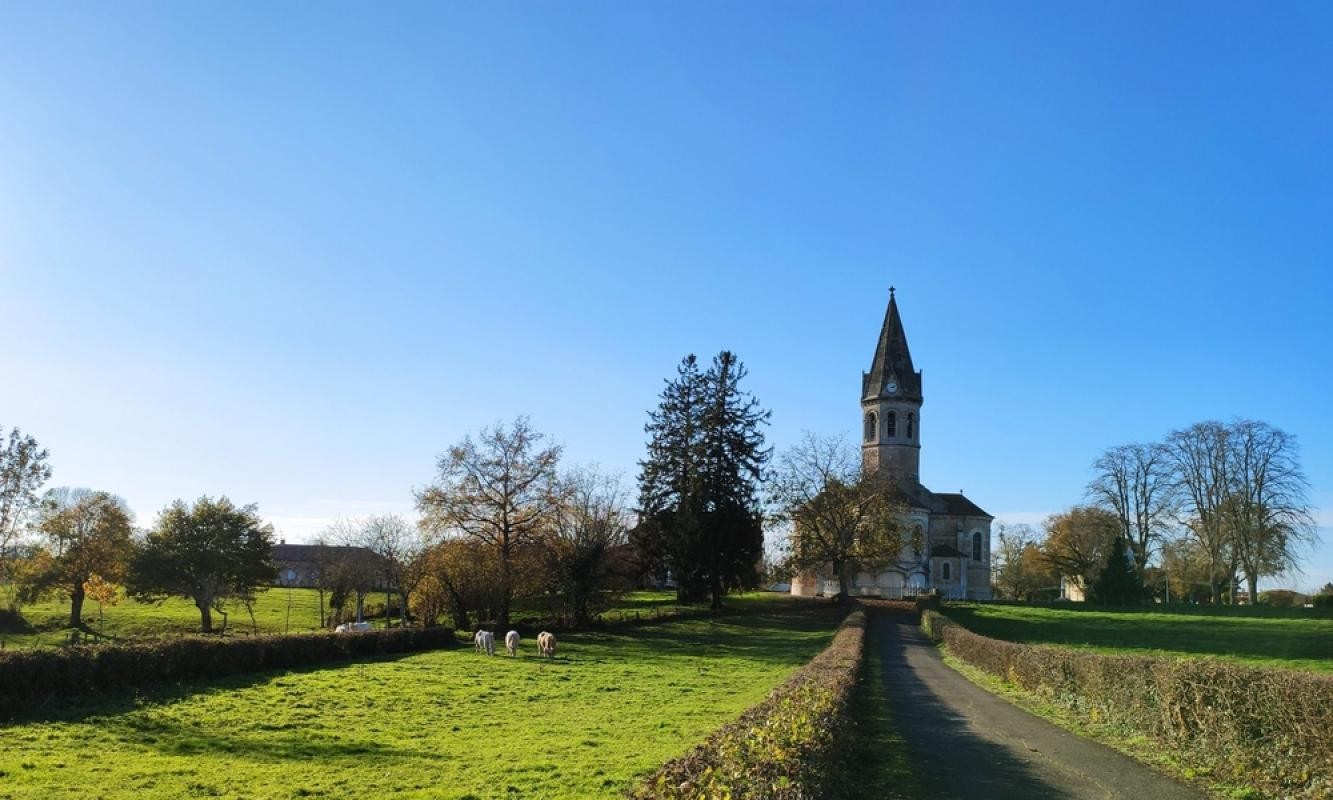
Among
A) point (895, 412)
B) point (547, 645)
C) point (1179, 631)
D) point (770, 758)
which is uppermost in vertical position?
point (895, 412)

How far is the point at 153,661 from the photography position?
20328 millimetres

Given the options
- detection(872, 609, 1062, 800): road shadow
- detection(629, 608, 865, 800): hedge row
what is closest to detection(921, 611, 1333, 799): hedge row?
detection(872, 609, 1062, 800): road shadow

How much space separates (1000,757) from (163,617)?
53.0m

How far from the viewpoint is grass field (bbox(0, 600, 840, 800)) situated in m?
11.1

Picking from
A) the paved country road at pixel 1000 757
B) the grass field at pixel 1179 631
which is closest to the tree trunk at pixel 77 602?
the paved country road at pixel 1000 757

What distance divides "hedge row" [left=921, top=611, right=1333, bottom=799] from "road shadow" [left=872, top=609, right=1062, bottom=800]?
2.31 metres

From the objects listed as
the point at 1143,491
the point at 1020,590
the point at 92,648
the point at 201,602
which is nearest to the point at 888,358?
the point at 1143,491

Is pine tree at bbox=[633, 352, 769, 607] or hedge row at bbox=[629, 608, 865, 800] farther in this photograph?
pine tree at bbox=[633, 352, 769, 607]

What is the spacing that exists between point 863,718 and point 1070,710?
14.9 feet

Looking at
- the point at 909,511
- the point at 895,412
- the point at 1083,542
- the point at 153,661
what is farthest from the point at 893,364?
the point at 153,661

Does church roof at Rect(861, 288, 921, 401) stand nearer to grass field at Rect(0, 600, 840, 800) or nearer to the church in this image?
the church

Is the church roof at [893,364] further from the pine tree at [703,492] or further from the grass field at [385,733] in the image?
the grass field at [385,733]

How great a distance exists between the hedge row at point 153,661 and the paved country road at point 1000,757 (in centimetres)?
1517

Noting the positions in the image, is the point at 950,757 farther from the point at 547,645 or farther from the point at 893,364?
the point at 893,364
